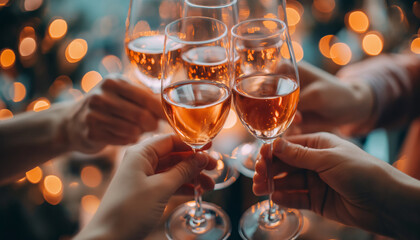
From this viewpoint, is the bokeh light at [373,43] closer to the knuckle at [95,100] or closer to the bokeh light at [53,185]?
the knuckle at [95,100]

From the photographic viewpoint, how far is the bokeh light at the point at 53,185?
1563mm

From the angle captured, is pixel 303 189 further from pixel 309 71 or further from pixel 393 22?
pixel 393 22

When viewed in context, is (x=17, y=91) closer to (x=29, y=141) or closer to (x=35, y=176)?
(x=35, y=176)

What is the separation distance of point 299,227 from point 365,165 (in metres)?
0.26

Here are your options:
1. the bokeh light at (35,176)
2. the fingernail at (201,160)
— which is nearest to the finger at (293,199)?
the fingernail at (201,160)

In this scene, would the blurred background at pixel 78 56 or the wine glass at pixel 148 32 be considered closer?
the wine glass at pixel 148 32

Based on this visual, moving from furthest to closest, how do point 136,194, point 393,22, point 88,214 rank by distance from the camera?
point 393,22 < point 88,214 < point 136,194

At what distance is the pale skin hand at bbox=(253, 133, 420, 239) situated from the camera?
2.76ft

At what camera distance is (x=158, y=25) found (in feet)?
3.79

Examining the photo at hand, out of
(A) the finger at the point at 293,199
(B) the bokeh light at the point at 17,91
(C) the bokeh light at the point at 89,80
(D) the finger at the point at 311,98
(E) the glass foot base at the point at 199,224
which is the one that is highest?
(D) the finger at the point at 311,98

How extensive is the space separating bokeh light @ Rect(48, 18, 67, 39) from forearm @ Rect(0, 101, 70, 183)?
24.8 inches

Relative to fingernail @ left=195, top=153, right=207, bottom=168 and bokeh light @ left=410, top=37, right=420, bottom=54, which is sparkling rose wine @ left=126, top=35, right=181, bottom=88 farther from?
bokeh light @ left=410, top=37, right=420, bottom=54

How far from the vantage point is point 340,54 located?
2.10 m

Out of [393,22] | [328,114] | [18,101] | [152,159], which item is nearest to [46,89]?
[18,101]
